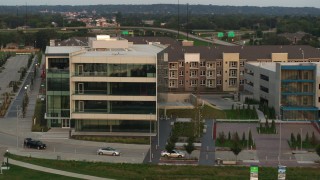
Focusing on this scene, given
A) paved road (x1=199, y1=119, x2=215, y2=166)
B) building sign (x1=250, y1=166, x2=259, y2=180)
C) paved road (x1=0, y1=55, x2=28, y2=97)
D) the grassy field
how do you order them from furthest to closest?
paved road (x1=0, y1=55, x2=28, y2=97)
paved road (x1=199, y1=119, x2=215, y2=166)
the grassy field
building sign (x1=250, y1=166, x2=259, y2=180)

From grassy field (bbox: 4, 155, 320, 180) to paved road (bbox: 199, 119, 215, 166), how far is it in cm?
114

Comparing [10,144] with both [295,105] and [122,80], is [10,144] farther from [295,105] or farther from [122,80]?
[295,105]

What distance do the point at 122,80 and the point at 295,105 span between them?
823cm

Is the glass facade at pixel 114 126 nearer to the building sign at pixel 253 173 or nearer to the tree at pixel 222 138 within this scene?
the tree at pixel 222 138

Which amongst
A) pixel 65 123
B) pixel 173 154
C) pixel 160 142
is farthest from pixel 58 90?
pixel 173 154

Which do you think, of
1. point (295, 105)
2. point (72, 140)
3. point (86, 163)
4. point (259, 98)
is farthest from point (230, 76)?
point (86, 163)

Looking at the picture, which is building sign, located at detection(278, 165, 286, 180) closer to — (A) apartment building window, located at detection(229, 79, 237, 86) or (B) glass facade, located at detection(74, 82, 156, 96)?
(B) glass facade, located at detection(74, 82, 156, 96)

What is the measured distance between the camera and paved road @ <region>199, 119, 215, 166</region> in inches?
848

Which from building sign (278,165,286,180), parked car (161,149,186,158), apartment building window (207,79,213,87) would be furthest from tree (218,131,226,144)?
apartment building window (207,79,213,87)

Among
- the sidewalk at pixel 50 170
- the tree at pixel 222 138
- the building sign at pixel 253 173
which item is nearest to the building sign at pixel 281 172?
the building sign at pixel 253 173

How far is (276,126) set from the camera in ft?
90.5

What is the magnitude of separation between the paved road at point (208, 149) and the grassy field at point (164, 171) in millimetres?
1142

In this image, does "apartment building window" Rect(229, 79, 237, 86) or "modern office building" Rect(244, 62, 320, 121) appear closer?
"modern office building" Rect(244, 62, 320, 121)

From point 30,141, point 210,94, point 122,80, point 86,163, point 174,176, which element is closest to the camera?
point 174,176
